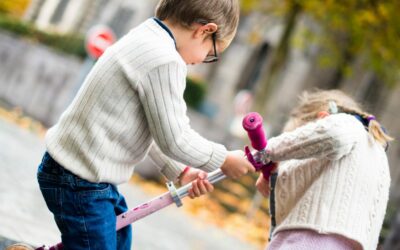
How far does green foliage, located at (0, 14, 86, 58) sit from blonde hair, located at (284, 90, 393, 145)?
9.35 meters

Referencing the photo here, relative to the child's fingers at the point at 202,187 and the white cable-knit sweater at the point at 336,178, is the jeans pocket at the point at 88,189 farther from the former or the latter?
the white cable-knit sweater at the point at 336,178

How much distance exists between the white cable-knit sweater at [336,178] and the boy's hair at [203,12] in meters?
0.54

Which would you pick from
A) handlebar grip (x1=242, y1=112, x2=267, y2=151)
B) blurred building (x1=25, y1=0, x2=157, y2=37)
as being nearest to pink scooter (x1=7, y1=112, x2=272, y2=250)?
handlebar grip (x1=242, y1=112, x2=267, y2=151)

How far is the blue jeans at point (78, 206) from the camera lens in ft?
7.44

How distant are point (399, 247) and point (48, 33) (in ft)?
37.3

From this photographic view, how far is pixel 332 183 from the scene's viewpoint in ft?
8.33

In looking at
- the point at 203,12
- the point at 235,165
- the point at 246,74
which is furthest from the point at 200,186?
the point at 246,74

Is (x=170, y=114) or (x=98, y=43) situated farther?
(x=98, y=43)

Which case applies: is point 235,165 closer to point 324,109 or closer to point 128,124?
point 128,124

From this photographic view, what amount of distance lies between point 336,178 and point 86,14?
2161 centimetres

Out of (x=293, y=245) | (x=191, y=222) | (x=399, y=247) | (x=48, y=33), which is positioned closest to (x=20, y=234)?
(x=293, y=245)

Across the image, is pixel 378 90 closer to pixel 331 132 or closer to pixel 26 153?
pixel 26 153

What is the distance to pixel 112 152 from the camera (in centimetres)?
226

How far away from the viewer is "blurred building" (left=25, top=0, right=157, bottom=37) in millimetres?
20781
